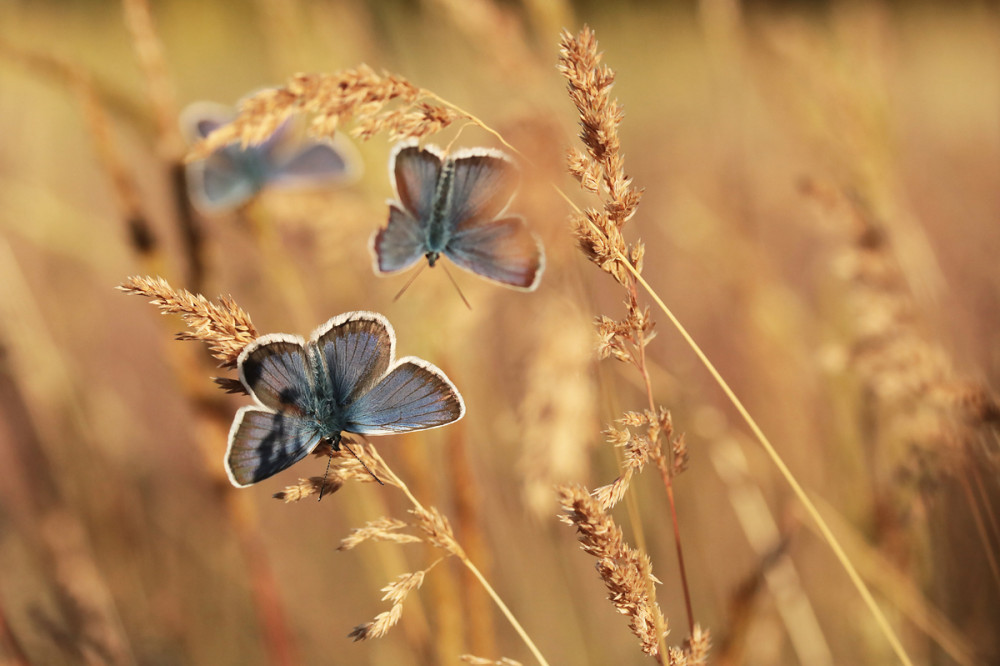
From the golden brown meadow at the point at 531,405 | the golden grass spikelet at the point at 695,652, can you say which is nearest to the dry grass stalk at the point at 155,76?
the golden brown meadow at the point at 531,405

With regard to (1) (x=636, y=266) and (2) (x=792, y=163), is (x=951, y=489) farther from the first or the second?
(2) (x=792, y=163)

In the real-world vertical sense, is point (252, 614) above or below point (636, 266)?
below

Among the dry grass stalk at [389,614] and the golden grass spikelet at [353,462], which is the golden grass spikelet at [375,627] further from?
the golden grass spikelet at [353,462]

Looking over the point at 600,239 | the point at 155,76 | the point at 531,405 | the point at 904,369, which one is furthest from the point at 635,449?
the point at 155,76

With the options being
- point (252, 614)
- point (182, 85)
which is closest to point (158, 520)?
point (252, 614)

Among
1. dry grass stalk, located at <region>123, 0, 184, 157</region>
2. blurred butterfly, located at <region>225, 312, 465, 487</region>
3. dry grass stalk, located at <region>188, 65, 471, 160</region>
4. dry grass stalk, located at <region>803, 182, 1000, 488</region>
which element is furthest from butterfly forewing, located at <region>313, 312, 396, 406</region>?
dry grass stalk, located at <region>803, 182, 1000, 488</region>

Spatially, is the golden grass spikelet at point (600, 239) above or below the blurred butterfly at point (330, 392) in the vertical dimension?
above
